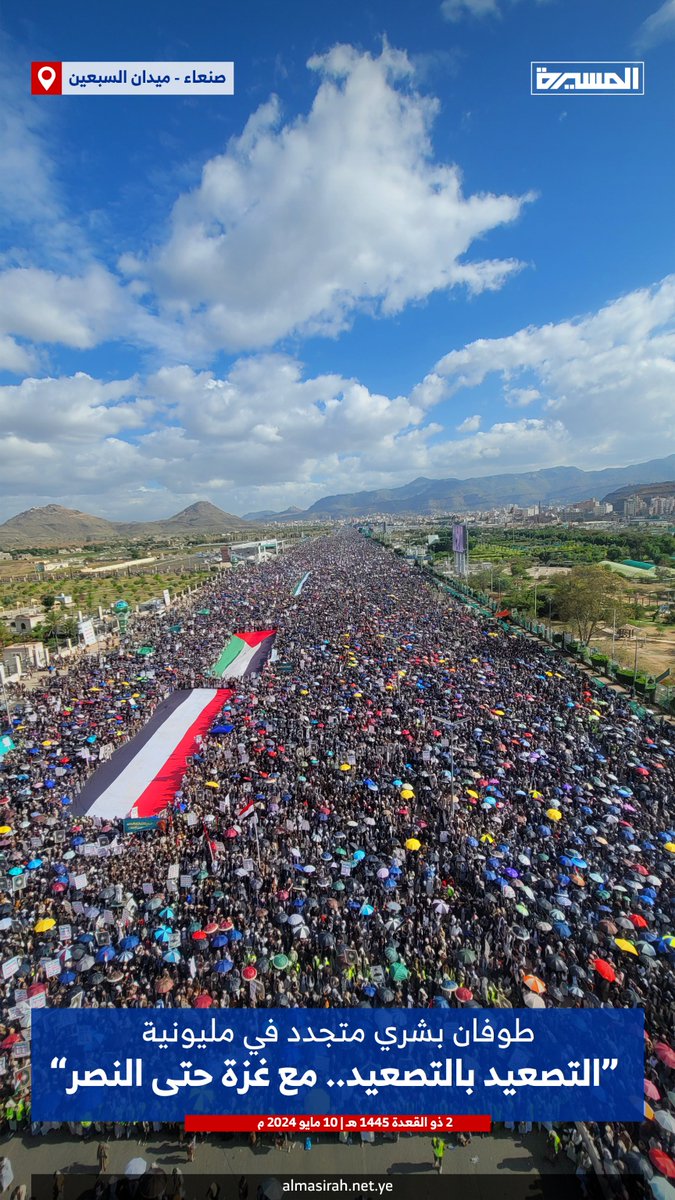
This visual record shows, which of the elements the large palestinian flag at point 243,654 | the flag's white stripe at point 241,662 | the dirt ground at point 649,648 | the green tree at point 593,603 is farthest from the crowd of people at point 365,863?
the green tree at point 593,603

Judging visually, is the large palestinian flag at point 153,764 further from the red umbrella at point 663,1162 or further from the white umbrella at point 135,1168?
the red umbrella at point 663,1162

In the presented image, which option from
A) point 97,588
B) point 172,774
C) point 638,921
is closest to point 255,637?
point 172,774

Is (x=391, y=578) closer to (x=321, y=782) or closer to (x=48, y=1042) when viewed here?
(x=321, y=782)

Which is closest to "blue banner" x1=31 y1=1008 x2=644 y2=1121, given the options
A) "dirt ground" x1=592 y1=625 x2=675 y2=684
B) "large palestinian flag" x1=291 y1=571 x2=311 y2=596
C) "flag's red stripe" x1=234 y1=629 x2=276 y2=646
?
"dirt ground" x1=592 y1=625 x2=675 y2=684

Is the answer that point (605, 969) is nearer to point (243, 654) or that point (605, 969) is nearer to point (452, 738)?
point (452, 738)

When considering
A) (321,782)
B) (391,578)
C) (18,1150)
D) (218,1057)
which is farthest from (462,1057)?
(391,578)

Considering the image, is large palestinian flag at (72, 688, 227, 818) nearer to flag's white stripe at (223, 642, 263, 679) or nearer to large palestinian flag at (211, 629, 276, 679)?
flag's white stripe at (223, 642, 263, 679)

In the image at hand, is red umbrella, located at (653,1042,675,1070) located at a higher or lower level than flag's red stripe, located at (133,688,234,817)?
lower
